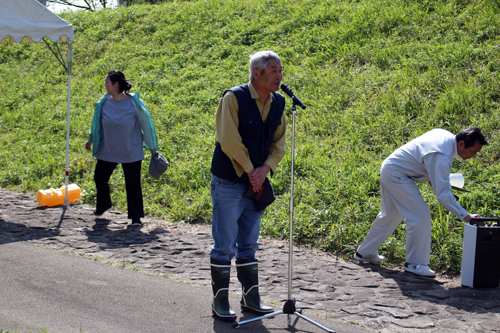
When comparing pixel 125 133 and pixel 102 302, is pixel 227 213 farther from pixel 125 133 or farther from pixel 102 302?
pixel 125 133

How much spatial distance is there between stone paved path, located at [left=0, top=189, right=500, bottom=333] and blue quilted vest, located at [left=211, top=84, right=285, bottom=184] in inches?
54.5

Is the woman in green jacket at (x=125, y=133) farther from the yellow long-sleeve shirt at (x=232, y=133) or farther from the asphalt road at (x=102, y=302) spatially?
the yellow long-sleeve shirt at (x=232, y=133)

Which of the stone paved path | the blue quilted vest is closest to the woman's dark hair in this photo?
the stone paved path

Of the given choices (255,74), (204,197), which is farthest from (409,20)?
(255,74)

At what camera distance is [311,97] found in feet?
33.0

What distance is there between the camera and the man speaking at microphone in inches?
143

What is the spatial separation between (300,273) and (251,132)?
209 centimetres

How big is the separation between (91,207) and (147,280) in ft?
12.6

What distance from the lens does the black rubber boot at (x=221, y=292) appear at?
3.80 m

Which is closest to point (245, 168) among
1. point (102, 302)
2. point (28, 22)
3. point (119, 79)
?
point (102, 302)

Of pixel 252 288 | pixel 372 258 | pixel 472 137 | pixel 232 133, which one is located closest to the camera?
pixel 232 133

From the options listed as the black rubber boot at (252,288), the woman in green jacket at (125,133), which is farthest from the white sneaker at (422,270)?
→ the woman in green jacket at (125,133)

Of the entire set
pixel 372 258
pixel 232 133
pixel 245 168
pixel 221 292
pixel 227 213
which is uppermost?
pixel 232 133

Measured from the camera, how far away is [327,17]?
42.6ft
